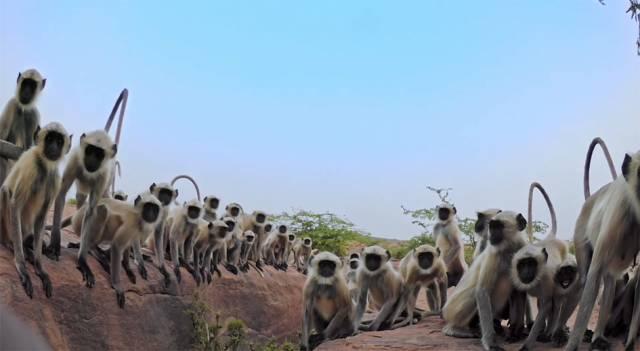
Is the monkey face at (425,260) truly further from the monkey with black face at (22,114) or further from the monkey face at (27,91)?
the monkey face at (27,91)

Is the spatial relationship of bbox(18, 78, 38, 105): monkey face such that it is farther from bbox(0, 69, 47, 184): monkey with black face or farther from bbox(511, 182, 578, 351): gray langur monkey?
bbox(511, 182, 578, 351): gray langur monkey

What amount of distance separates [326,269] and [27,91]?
340 cm

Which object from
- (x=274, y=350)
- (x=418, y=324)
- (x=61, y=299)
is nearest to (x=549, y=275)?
(x=418, y=324)

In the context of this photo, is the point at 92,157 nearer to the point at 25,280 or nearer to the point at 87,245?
the point at 87,245

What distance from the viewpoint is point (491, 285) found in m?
5.32

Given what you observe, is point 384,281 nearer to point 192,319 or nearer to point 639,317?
point 192,319

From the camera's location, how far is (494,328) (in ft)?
18.4

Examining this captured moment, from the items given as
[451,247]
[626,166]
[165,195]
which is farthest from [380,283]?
[626,166]

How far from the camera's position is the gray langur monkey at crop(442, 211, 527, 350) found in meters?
5.25

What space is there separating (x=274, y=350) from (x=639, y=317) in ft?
11.5

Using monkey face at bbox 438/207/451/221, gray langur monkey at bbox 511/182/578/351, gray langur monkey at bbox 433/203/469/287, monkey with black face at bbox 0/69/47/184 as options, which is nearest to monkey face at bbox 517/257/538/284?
gray langur monkey at bbox 511/182/578/351

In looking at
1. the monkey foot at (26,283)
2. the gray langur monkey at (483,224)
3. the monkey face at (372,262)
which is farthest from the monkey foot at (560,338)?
the monkey foot at (26,283)

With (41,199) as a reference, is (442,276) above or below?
below

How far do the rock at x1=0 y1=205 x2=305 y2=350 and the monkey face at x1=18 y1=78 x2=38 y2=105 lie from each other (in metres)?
1.52
